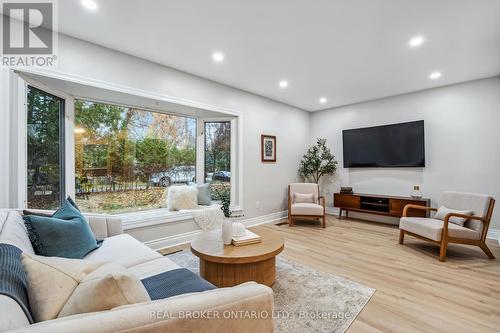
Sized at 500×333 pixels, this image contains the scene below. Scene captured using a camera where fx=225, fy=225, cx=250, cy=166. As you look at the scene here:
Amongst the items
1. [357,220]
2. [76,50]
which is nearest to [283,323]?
[76,50]

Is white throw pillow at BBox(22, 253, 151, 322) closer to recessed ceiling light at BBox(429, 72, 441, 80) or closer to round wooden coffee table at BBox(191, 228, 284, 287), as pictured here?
round wooden coffee table at BBox(191, 228, 284, 287)

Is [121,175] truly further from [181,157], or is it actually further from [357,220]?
[357,220]

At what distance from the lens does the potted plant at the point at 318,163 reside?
5.34m

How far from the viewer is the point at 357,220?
4902 millimetres

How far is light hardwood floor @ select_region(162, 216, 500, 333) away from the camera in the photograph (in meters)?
1.73

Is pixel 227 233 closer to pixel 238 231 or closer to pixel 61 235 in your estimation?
pixel 238 231

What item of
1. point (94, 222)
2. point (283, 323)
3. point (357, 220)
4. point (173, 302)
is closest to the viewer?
point (173, 302)

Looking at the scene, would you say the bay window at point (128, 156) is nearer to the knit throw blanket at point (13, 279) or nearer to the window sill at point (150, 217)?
the window sill at point (150, 217)

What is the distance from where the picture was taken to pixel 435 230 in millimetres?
2850

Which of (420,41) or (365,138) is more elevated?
(420,41)

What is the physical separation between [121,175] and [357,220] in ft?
15.3

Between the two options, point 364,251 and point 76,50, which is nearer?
point 76,50

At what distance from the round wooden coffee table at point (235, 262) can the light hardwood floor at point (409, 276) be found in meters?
0.79

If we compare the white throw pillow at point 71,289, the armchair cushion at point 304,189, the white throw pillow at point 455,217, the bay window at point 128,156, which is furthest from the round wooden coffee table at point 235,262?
the armchair cushion at point 304,189
